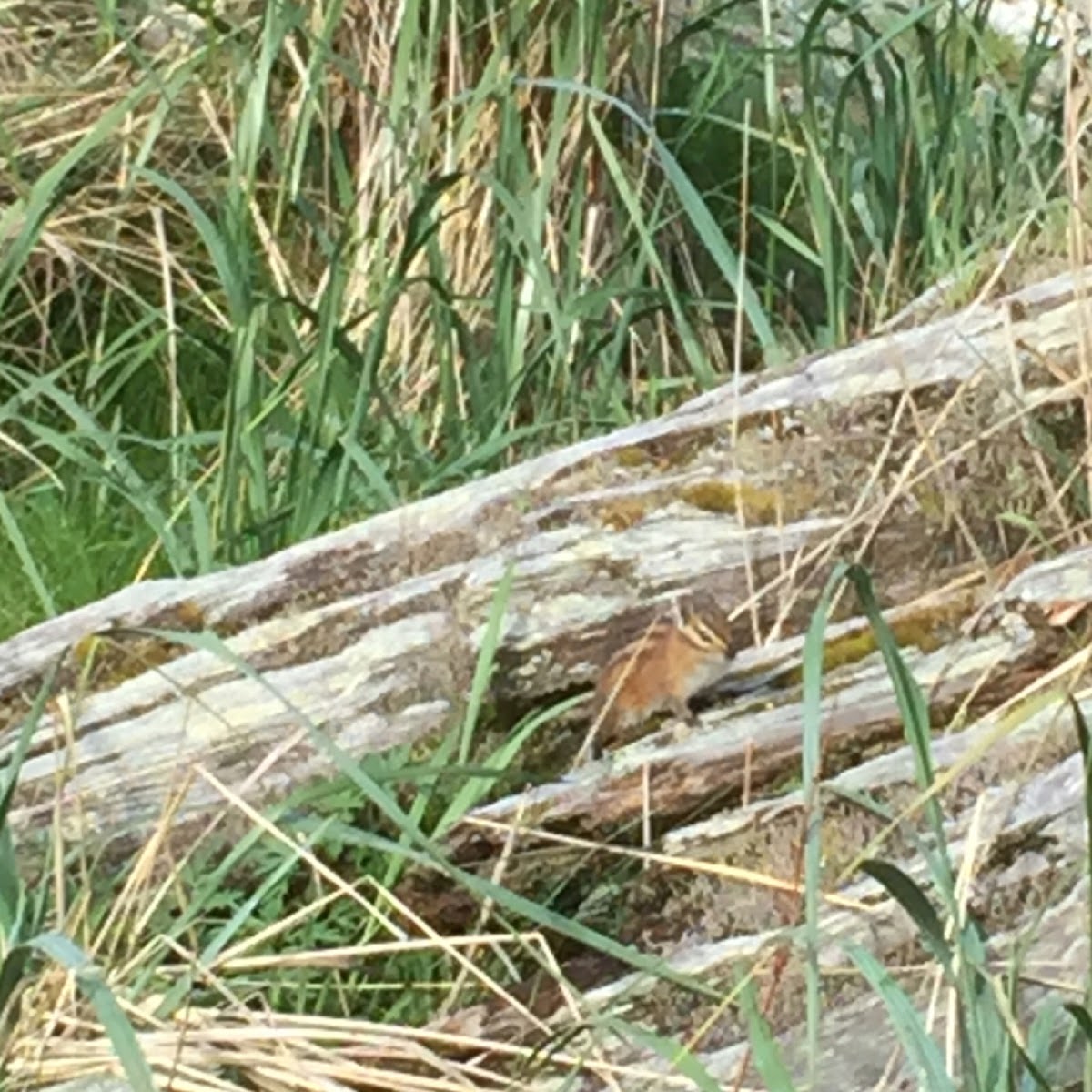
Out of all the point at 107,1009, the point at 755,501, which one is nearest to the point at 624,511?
the point at 755,501

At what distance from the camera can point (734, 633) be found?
2.14 meters

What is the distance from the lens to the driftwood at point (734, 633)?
5.95ft

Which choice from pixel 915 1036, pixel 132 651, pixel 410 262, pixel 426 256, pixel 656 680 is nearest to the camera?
pixel 915 1036

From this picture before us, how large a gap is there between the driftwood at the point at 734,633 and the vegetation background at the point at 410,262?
0.14 meters

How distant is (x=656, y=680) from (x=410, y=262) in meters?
0.88

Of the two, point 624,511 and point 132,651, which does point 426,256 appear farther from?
point 132,651

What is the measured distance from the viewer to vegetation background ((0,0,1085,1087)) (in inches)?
99.8

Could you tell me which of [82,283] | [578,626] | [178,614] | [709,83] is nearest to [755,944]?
[578,626]

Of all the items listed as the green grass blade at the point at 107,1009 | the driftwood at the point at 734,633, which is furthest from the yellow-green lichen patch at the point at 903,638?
the green grass blade at the point at 107,1009

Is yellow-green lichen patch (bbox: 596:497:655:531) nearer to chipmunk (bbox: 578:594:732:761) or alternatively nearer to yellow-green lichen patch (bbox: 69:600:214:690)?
chipmunk (bbox: 578:594:732:761)

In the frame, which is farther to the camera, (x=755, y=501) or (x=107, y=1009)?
(x=755, y=501)

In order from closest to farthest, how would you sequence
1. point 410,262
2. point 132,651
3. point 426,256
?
1. point 132,651
2. point 410,262
3. point 426,256

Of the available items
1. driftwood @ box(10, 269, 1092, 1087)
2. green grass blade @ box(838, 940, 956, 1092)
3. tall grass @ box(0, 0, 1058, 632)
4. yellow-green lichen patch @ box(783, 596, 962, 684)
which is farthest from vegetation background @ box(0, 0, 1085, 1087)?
green grass blade @ box(838, 940, 956, 1092)

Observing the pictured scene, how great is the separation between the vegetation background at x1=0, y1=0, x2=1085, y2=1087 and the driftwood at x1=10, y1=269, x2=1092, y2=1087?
5.3 inches
